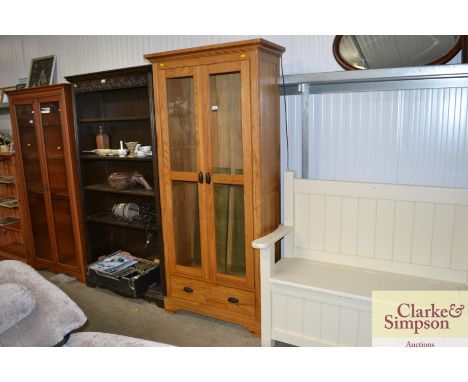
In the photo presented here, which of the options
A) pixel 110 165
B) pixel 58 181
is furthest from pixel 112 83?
pixel 58 181

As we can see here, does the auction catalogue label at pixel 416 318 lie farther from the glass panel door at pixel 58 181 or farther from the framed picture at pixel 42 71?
the framed picture at pixel 42 71

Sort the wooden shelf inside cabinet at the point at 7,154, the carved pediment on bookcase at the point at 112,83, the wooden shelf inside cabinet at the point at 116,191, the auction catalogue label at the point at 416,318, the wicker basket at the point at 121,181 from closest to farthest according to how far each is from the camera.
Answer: the auction catalogue label at the point at 416,318 → the carved pediment on bookcase at the point at 112,83 → the wooden shelf inside cabinet at the point at 116,191 → the wicker basket at the point at 121,181 → the wooden shelf inside cabinet at the point at 7,154

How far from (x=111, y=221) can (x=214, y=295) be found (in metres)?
1.17

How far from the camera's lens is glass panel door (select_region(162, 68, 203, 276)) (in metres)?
2.47

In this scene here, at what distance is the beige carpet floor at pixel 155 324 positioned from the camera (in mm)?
2441

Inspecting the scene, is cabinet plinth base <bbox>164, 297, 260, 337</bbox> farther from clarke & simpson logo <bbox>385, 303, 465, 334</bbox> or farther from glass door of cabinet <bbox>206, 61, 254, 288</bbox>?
clarke & simpson logo <bbox>385, 303, 465, 334</bbox>

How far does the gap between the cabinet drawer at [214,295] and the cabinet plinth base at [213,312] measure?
0.03m

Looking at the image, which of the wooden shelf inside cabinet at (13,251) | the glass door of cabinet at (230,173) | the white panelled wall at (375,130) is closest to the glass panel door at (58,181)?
the wooden shelf inside cabinet at (13,251)

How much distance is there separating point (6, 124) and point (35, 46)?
1.06m

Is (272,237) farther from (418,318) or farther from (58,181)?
(58,181)

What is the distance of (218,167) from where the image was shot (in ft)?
7.97

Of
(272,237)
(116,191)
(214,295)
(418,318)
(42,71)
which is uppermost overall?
(42,71)

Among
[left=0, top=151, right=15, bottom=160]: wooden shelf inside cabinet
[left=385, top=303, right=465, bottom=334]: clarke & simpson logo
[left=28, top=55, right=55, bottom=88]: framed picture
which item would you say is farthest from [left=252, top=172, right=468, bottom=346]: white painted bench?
[left=0, top=151, right=15, bottom=160]: wooden shelf inside cabinet

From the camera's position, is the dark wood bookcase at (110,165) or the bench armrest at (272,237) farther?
the dark wood bookcase at (110,165)
